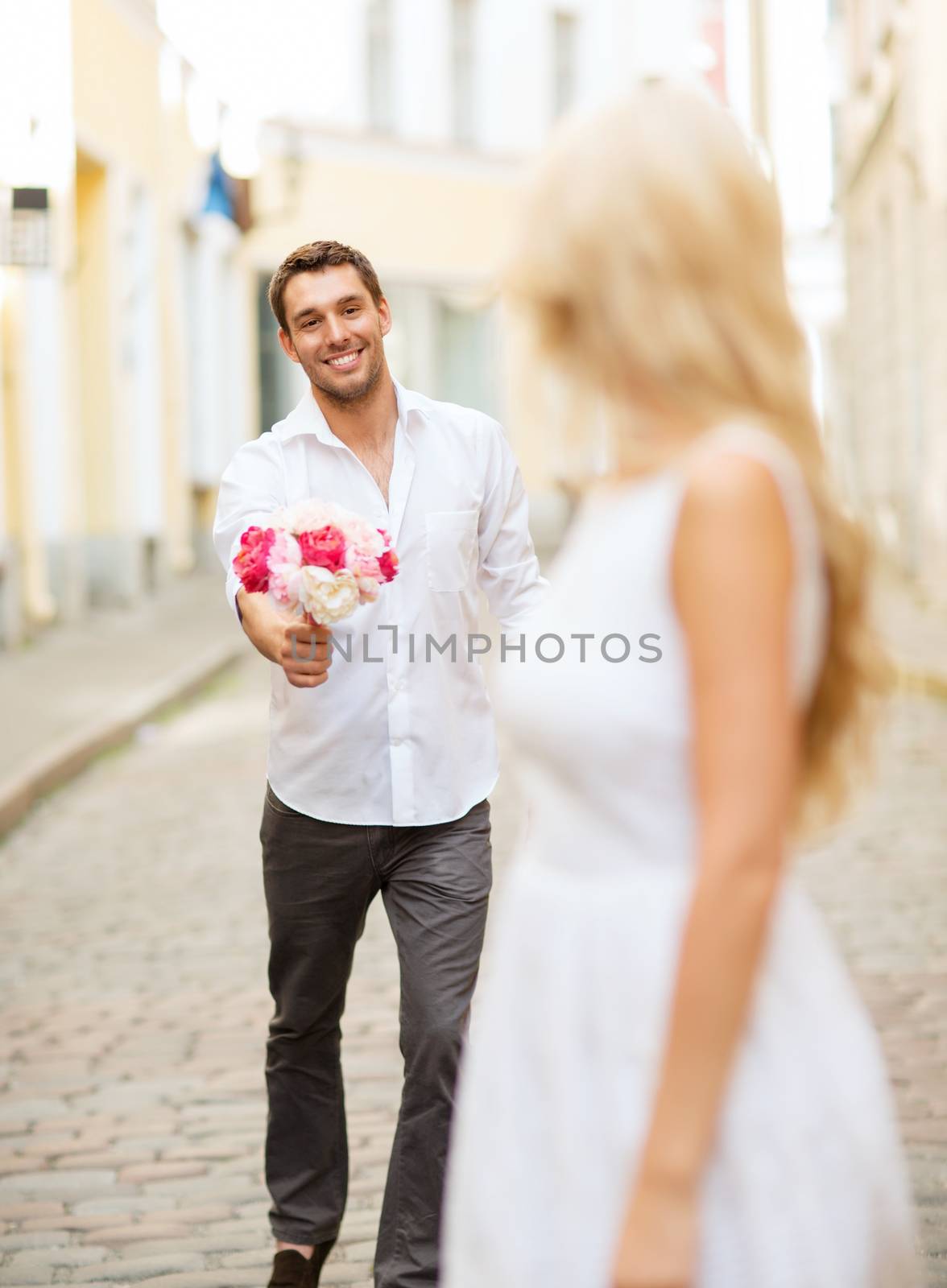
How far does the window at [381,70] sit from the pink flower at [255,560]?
1073 inches

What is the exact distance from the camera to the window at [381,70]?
29062 mm

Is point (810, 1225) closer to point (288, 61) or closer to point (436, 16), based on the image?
point (288, 61)

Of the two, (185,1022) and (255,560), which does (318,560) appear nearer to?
(255,560)

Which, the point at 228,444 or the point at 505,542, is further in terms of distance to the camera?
the point at 228,444

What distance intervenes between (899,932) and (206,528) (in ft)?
62.3

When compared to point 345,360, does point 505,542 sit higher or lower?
lower

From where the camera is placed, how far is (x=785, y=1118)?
5.75 feet

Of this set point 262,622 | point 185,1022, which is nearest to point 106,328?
point 185,1022

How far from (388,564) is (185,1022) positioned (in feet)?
9.83

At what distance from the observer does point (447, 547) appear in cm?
351

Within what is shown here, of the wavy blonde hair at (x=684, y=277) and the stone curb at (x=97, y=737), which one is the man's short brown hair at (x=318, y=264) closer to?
the wavy blonde hair at (x=684, y=277)

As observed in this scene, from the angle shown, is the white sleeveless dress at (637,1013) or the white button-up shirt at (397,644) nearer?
the white sleeveless dress at (637,1013)

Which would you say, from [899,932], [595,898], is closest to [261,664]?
[899,932]

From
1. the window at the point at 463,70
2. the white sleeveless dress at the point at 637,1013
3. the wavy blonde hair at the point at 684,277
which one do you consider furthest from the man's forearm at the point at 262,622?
the window at the point at 463,70
